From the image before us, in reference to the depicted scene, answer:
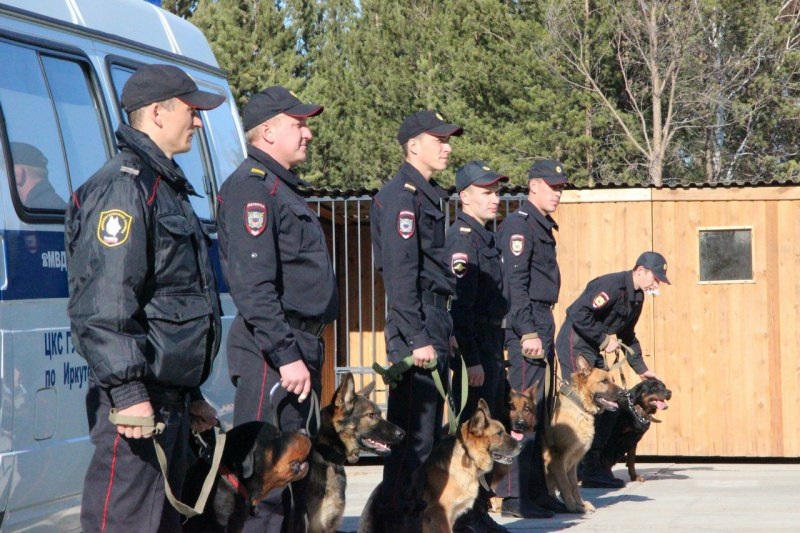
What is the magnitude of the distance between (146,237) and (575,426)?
5484mm

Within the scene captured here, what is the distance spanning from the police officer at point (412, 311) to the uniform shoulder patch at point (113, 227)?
2.18 m

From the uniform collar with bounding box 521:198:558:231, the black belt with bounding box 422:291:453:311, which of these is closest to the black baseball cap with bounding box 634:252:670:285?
the uniform collar with bounding box 521:198:558:231

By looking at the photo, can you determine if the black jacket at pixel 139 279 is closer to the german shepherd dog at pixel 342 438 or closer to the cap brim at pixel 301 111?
the cap brim at pixel 301 111

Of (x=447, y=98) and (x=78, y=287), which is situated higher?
(x=447, y=98)

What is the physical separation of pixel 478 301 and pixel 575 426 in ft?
7.45

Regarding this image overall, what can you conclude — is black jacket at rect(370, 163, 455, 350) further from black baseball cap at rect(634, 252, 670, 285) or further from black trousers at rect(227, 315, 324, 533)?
black baseball cap at rect(634, 252, 670, 285)

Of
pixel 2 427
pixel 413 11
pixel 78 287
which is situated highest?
pixel 413 11

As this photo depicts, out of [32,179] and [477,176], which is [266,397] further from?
[477,176]

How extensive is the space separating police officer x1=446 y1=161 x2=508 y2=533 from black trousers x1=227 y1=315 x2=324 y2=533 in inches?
70.7

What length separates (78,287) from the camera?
11.1 feet

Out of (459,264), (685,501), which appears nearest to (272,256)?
(459,264)

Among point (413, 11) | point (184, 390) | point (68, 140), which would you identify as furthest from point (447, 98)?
point (184, 390)

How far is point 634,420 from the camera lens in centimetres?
951

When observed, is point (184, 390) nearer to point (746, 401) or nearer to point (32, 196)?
point (32, 196)
